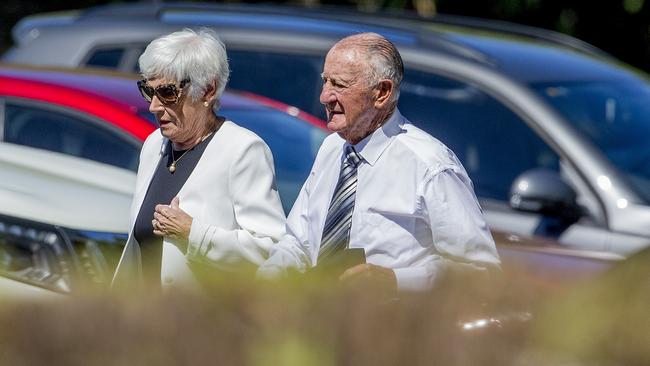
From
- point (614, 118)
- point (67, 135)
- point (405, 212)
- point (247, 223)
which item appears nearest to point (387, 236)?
→ point (405, 212)

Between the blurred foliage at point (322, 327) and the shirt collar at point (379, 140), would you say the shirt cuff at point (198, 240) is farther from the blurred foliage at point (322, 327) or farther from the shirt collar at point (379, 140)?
the blurred foliage at point (322, 327)

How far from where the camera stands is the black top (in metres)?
3.73

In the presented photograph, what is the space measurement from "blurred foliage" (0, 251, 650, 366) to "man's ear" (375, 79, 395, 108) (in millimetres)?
1206

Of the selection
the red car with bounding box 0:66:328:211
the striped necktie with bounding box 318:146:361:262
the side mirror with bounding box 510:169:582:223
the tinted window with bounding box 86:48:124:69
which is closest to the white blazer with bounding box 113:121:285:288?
the striped necktie with bounding box 318:146:361:262

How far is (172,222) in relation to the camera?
11.8 feet

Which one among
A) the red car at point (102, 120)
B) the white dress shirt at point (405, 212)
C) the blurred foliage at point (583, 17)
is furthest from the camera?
the blurred foliage at point (583, 17)

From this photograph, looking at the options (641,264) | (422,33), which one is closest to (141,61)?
(641,264)

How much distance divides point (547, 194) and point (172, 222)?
2.35 metres

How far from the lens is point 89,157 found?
4.91m

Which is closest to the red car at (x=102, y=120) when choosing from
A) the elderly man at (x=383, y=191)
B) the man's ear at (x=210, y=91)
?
the man's ear at (x=210, y=91)

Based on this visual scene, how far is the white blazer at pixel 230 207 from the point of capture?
11.8 feet

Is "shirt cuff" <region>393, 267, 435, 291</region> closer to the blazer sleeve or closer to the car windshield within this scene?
the blazer sleeve

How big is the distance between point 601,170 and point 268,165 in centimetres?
239

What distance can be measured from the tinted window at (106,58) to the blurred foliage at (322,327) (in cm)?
500
